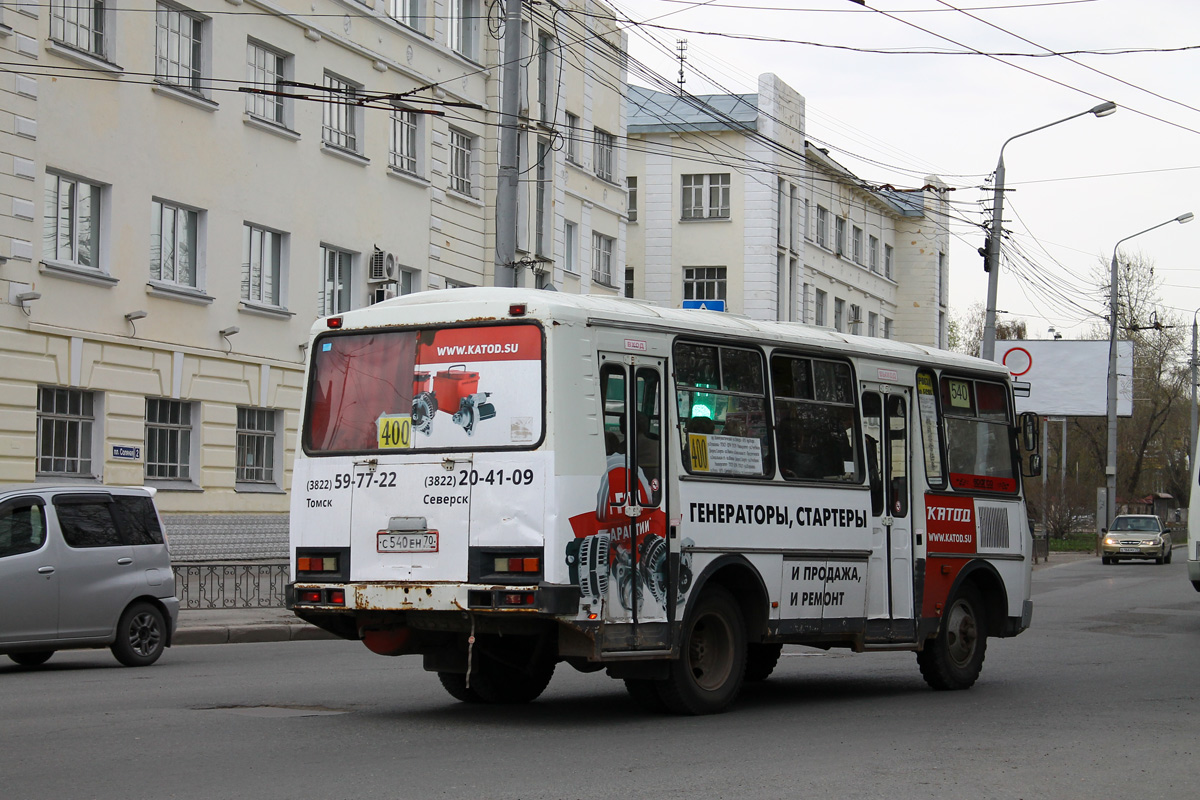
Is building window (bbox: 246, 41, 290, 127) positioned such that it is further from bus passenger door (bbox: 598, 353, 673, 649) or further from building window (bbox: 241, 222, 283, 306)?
bus passenger door (bbox: 598, 353, 673, 649)

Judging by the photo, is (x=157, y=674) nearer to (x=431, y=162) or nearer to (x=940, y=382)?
(x=940, y=382)

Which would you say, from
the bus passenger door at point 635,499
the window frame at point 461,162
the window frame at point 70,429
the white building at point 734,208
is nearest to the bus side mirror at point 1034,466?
the bus passenger door at point 635,499

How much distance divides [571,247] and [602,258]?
7.50ft

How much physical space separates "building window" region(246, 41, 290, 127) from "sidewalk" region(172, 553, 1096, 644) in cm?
878

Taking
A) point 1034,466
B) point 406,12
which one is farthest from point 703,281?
point 1034,466

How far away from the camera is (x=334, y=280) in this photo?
28797 mm

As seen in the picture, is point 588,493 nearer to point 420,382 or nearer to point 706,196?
point 420,382

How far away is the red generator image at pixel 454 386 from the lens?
417 inches

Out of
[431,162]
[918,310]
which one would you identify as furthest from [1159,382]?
[431,162]

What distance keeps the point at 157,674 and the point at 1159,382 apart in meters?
75.0

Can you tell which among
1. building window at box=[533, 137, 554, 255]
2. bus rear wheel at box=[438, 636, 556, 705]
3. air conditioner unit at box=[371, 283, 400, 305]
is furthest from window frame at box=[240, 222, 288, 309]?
bus rear wheel at box=[438, 636, 556, 705]

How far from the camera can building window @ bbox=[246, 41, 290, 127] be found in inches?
1030

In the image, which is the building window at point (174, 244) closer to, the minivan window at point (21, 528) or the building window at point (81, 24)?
the building window at point (81, 24)

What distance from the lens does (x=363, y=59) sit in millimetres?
29297
